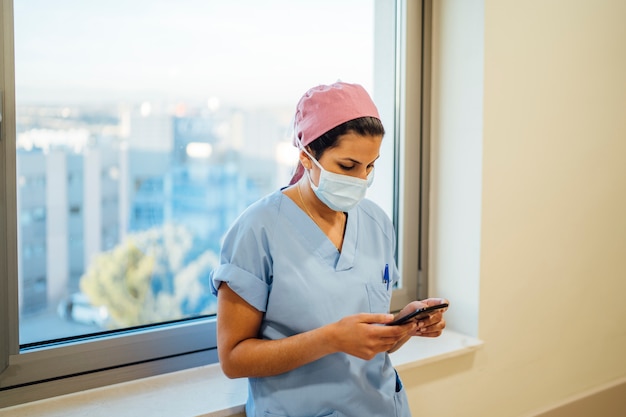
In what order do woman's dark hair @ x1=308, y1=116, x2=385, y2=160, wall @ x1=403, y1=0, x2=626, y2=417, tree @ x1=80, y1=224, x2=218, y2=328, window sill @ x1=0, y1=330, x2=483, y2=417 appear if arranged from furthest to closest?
wall @ x1=403, y1=0, x2=626, y2=417 → tree @ x1=80, y1=224, x2=218, y2=328 → window sill @ x1=0, y1=330, x2=483, y2=417 → woman's dark hair @ x1=308, y1=116, x2=385, y2=160

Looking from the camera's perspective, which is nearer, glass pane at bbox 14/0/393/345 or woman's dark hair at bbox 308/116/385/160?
woman's dark hair at bbox 308/116/385/160

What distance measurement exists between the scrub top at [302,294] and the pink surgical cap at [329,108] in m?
0.18

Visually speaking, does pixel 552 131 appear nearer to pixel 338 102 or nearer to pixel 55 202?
pixel 338 102

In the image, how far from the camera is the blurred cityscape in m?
1.40

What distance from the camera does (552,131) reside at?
2.07 metres

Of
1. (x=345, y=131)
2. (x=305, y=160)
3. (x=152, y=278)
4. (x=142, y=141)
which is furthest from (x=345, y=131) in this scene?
(x=152, y=278)

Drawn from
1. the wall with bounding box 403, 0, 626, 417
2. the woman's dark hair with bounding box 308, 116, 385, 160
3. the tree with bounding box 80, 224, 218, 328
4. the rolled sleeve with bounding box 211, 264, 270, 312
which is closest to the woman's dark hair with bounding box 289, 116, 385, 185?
the woman's dark hair with bounding box 308, 116, 385, 160

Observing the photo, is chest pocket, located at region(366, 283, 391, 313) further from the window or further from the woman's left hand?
the window

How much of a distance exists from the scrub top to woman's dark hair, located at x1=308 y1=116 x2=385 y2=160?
0.48ft

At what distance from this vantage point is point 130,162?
1.54m

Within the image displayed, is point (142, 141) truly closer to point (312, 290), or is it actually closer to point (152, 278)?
point (152, 278)

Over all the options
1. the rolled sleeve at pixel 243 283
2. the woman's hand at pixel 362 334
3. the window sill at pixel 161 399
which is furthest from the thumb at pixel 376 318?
the window sill at pixel 161 399

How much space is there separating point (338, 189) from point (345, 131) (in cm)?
13

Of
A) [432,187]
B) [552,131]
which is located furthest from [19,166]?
[552,131]
